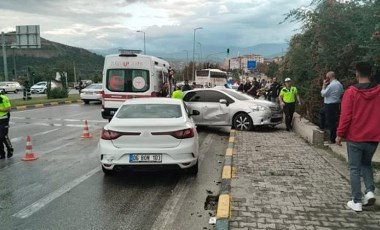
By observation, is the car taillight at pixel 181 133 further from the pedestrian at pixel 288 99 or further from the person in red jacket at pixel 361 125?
the pedestrian at pixel 288 99

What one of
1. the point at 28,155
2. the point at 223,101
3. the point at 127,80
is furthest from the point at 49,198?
the point at 127,80

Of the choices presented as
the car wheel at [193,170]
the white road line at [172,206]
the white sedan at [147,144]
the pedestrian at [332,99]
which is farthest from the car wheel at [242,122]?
the white sedan at [147,144]

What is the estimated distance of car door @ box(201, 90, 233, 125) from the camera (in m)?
14.5

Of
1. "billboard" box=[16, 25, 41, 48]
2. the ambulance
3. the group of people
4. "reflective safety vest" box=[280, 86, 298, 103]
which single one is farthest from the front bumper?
"billboard" box=[16, 25, 41, 48]

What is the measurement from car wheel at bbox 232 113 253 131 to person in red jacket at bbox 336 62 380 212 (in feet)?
28.2

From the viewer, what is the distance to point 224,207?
5.56m

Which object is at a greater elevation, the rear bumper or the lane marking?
the rear bumper

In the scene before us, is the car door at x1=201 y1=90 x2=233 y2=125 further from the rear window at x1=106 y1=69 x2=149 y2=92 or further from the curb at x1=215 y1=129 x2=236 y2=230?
the curb at x1=215 y1=129 x2=236 y2=230

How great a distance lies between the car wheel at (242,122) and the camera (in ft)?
46.6

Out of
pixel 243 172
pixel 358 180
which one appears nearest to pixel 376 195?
pixel 358 180

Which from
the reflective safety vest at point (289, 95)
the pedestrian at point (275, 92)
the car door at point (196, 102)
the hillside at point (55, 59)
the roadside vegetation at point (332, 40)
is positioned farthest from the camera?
the hillside at point (55, 59)

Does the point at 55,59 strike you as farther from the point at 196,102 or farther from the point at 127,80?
the point at 196,102

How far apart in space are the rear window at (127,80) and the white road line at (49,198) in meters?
7.92

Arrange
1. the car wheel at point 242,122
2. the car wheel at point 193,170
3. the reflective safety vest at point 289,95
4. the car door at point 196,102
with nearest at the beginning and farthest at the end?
the car wheel at point 193,170, the reflective safety vest at point 289,95, the car wheel at point 242,122, the car door at point 196,102
